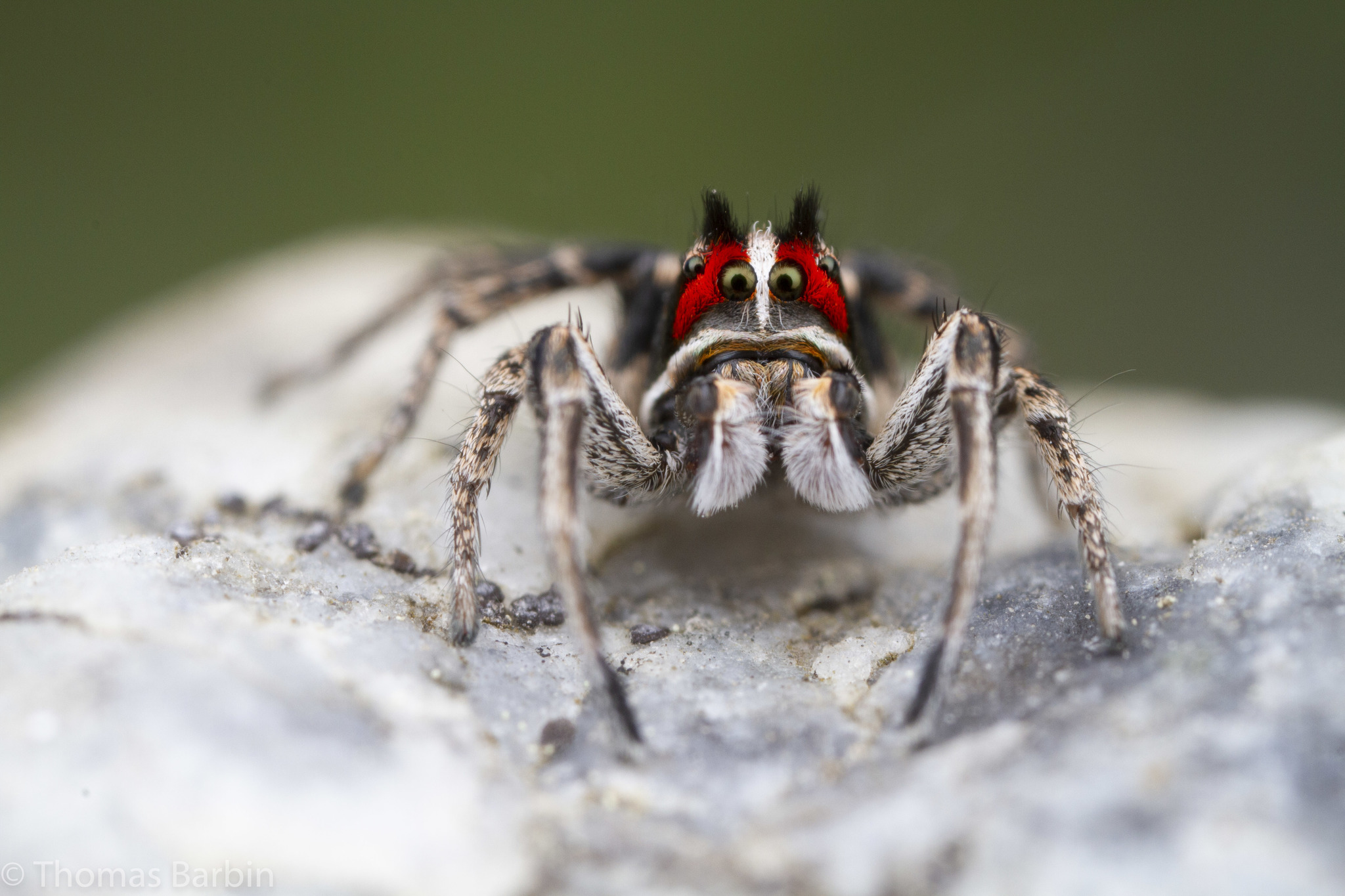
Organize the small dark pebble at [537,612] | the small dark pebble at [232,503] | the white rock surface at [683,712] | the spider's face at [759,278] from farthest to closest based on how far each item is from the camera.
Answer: the small dark pebble at [232,503], the spider's face at [759,278], the small dark pebble at [537,612], the white rock surface at [683,712]

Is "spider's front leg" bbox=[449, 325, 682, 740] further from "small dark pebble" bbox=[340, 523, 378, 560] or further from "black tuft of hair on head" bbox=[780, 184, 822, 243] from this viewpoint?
"black tuft of hair on head" bbox=[780, 184, 822, 243]

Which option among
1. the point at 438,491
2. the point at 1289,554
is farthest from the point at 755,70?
the point at 1289,554

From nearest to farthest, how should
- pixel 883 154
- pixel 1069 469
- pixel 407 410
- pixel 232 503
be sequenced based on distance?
pixel 1069 469, pixel 232 503, pixel 407 410, pixel 883 154

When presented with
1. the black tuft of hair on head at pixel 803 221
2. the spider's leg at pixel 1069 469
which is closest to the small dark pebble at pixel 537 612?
the black tuft of hair on head at pixel 803 221

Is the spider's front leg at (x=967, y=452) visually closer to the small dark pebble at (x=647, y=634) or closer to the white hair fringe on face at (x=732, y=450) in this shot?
the white hair fringe on face at (x=732, y=450)

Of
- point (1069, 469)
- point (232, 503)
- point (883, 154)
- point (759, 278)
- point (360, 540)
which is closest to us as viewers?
point (1069, 469)

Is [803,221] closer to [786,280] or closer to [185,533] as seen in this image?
[786,280]

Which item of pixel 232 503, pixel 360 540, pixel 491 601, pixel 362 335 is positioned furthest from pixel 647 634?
pixel 362 335

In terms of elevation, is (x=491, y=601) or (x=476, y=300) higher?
(x=476, y=300)
